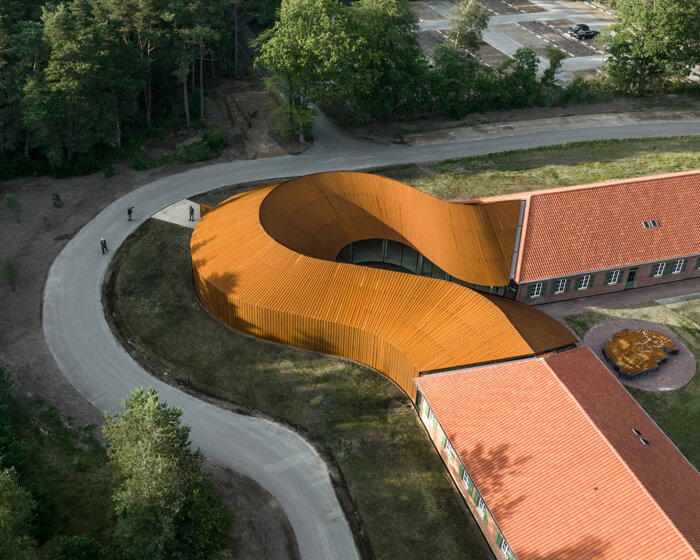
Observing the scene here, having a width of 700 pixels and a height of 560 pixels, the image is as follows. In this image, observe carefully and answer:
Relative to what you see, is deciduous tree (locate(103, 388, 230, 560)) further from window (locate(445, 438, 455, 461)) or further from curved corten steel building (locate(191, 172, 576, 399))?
curved corten steel building (locate(191, 172, 576, 399))

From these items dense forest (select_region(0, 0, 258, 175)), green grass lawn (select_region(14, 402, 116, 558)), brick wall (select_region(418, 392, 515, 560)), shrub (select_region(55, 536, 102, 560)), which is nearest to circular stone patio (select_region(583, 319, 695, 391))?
brick wall (select_region(418, 392, 515, 560))

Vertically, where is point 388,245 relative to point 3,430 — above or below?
above

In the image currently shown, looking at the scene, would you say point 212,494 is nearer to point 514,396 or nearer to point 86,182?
point 514,396

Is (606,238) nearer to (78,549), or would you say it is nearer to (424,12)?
(78,549)

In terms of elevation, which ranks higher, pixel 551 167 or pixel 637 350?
pixel 551 167

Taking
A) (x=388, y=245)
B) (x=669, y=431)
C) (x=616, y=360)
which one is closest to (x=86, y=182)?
(x=388, y=245)

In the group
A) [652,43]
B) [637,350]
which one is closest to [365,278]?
[637,350]
